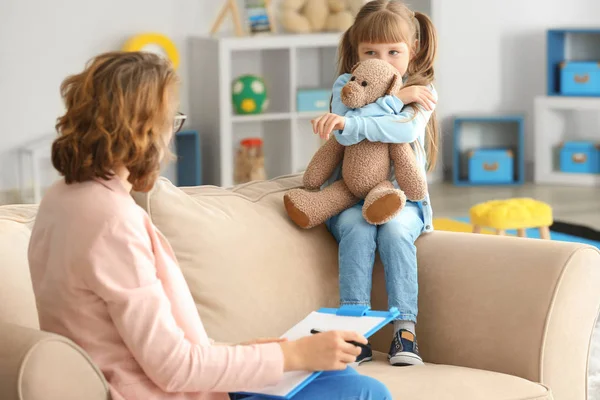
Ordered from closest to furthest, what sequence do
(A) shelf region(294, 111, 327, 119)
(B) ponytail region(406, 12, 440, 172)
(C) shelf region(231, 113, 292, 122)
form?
(B) ponytail region(406, 12, 440, 172) < (C) shelf region(231, 113, 292, 122) < (A) shelf region(294, 111, 327, 119)

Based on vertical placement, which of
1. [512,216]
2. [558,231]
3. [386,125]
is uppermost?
[386,125]

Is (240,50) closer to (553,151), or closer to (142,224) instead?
(553,151)

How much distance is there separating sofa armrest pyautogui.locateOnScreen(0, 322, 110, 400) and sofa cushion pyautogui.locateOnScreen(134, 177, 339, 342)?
588mm

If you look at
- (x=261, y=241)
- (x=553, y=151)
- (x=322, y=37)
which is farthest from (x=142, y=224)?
(x=553, y=151)

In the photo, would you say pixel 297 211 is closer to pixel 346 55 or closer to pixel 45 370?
pixel 346 55

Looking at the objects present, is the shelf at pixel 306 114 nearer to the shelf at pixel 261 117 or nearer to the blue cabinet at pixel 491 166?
the shelf at pixel 261 117

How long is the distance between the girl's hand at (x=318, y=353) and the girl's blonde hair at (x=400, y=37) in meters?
0.99

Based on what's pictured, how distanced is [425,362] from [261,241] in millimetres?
427

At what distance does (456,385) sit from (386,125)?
0.66 metres

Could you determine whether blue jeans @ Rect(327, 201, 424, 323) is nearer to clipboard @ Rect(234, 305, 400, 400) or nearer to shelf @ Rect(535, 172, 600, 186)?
clipboard @ Rect(234, 305, 400, 400)

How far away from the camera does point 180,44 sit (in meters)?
5.32

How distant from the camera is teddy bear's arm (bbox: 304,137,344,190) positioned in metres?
2.26

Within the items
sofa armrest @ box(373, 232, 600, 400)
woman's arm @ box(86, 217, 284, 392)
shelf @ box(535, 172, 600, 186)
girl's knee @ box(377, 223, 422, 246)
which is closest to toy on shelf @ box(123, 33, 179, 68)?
shelf @ box(535, 172, 600, 186)

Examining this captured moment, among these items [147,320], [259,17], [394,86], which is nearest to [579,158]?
[259,17]
